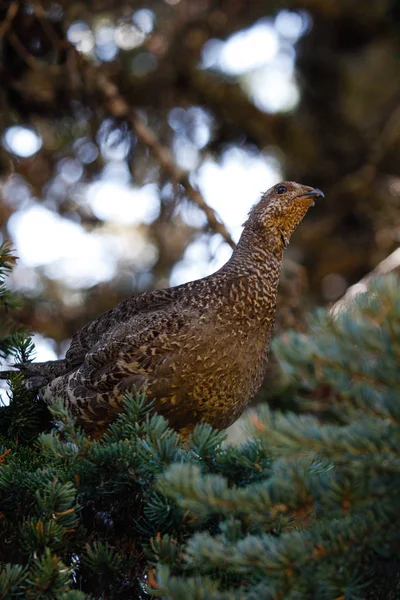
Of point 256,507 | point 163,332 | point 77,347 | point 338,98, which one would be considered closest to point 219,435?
point 256,507

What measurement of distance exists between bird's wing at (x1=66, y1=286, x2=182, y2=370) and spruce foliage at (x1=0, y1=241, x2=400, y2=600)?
1.40 meters

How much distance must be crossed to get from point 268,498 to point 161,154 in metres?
3.97

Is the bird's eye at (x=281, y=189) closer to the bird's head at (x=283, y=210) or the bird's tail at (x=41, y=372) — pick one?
the bird's head at (x=283, y=210)

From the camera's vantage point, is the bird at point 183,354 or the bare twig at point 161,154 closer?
the bird at point 183,354

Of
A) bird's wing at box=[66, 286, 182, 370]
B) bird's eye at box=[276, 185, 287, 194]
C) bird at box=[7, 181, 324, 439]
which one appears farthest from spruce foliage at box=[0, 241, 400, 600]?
bird's eye at box=[276, 185, 287, 194]

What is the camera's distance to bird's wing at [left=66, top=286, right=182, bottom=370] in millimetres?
3592

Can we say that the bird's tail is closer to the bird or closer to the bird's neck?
the bird

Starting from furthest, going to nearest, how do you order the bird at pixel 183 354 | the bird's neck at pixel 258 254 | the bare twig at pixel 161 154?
the bare twig at pixel 161 154 → the bird's neck at pixel 258 254 → the bird at pixel 183 354

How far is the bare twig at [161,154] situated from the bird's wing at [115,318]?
3.73 ft

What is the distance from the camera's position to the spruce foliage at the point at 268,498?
1.40 metres

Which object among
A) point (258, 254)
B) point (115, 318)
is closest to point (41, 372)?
point (115, 318)

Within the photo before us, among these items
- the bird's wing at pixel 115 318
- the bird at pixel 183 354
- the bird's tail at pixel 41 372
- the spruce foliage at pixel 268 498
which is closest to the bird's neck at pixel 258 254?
the bird at pixel 183 354

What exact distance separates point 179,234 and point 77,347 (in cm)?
325

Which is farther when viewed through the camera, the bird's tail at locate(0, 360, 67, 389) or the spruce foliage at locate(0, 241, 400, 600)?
the bird's tail at locate(0, 360, 67, 389)
